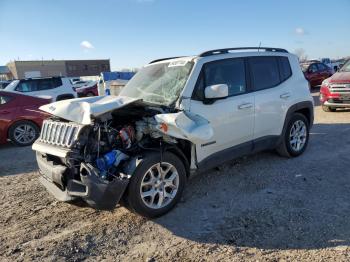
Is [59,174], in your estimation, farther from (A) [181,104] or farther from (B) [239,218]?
(B) [239,218]

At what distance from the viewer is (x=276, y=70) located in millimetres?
5656

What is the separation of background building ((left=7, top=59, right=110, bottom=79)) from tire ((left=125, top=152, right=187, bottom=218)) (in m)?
75.4

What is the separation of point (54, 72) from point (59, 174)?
81.6m

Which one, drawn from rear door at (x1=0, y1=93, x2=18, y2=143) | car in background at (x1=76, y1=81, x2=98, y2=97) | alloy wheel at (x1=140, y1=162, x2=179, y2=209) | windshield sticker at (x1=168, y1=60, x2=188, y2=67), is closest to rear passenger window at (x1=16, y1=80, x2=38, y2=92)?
rear door at (x1=0, y1=93, x2=18, y2=143)

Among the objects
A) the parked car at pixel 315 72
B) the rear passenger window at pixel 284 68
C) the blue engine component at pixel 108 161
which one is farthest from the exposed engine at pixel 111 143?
the parked car at pixel 315 72

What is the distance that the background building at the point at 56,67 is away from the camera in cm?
7506

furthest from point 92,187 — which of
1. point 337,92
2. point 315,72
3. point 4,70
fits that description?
point 4,70

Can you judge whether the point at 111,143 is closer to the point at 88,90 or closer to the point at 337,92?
the point at 337,92

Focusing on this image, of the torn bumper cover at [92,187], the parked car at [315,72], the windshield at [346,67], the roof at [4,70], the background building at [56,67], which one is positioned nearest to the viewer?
the torn bumper cover at [92,187]

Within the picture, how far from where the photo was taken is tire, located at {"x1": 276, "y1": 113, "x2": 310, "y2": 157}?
584cm

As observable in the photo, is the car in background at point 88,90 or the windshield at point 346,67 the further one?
the car in background at point 88,90

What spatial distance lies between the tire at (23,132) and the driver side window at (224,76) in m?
5.84

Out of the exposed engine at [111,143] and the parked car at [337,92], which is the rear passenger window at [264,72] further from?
the parked car at [337,92]

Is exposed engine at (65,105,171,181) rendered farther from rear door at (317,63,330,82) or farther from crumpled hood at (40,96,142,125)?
rear door at (317,63,330,82)
